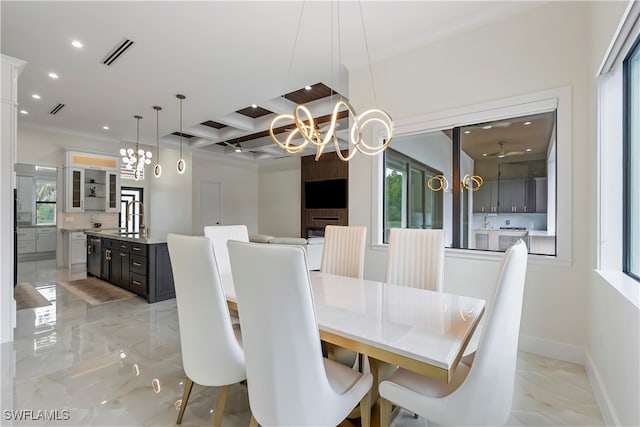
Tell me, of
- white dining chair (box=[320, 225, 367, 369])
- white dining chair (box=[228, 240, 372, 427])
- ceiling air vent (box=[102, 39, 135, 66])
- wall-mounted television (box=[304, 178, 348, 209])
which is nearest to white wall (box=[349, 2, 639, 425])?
white dining chair (box=[320, 225, 367, 369])

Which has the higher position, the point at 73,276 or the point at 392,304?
the point at 392,304

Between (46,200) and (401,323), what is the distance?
328 inches

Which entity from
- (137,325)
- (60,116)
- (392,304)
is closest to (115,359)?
(137,325)

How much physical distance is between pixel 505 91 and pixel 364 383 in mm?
2747

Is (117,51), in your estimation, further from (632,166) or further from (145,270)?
(632,166)

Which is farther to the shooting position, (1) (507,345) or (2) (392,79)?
(2) (392,79)

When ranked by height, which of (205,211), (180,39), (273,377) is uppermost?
(180,39)

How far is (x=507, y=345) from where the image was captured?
1.16 meters

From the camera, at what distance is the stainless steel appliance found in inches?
210

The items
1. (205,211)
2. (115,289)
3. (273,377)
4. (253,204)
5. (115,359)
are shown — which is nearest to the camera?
(273,377)

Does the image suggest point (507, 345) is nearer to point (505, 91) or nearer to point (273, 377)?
point (273, 377)

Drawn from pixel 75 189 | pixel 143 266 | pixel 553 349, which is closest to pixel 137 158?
pixel 75 189

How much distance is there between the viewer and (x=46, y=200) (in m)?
6.65

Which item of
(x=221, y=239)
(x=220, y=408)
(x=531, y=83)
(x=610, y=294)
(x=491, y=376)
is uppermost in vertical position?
(x=531, y=83)
